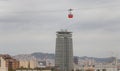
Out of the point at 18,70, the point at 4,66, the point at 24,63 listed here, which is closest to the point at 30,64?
the point at 24,63

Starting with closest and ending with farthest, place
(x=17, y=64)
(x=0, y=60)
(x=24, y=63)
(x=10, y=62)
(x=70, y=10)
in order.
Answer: (x=70, y=10) < (x=0, y=60) < (x=10, y=62) < (x=17, y=64) < (x=24, y=63)

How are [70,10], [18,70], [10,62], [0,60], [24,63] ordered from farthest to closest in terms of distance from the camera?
[24,63] < [10,62] < [18,70] < [0,60] < [70,10]

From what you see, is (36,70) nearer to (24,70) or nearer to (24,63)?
(24,70)

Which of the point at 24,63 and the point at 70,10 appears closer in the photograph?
the point at 70,10

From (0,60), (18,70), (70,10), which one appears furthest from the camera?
(18,70)

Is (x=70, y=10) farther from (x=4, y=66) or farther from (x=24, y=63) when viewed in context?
(x=24, y=63)

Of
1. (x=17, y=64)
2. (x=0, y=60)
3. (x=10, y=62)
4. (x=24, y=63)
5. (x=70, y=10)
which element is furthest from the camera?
(x=24, y=63)

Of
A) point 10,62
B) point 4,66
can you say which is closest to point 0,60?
point 4,66

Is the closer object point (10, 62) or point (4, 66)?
point (4, 66)
